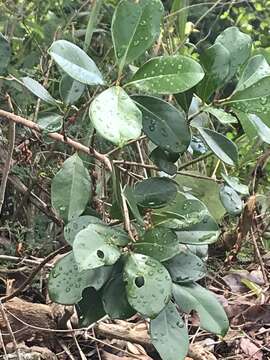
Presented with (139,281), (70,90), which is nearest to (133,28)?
(70,90)

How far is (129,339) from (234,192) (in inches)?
17.9

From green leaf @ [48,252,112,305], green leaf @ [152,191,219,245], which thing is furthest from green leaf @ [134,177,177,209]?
green leaf @ [48,252,112,305]

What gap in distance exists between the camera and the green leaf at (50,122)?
0.81 meters

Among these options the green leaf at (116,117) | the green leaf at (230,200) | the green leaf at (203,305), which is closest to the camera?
the green leaf at (116,117)

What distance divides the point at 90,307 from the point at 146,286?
0.16 metres

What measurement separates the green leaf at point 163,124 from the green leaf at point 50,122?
116 mm

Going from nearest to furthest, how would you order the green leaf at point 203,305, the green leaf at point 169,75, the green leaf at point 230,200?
1. the green leaf at point 169,75
2. the green leaf at point 203,305
3. the green leaf at point 230,200

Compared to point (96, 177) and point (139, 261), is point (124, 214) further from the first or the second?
point (96, 177)

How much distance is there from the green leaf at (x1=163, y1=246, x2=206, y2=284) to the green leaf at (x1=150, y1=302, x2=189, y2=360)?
5cm

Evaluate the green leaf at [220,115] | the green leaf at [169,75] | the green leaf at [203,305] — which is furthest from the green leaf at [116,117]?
the green leaf at [203,305]

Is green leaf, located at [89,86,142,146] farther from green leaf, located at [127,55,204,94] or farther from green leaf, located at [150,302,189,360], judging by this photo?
green leaf, located at [150,302,189,360]

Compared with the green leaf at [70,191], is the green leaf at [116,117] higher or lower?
higher

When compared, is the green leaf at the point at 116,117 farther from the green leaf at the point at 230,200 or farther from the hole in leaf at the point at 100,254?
the green leaf at the point at 230,200

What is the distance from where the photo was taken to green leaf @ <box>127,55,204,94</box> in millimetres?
693
